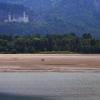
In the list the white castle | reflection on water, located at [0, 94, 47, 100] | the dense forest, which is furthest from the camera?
the white castle

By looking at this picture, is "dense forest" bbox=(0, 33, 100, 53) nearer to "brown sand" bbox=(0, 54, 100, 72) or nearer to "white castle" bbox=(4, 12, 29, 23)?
"brown sand" bbox=(0, 54, 100, 72)

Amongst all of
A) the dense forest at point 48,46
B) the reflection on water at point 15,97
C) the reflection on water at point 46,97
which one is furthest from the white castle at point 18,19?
the reflection on water at point 46,97

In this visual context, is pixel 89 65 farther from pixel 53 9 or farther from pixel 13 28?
pixel 53 9

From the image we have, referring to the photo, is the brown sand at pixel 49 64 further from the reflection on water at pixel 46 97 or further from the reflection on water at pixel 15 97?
the reflection on water at pixel 46 97

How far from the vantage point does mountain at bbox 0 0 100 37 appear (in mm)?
105250

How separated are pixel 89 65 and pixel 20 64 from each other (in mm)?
6075

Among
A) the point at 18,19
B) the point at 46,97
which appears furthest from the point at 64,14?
the point at 46,97

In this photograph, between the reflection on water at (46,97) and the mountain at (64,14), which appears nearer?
the reflection on water at (46,97)

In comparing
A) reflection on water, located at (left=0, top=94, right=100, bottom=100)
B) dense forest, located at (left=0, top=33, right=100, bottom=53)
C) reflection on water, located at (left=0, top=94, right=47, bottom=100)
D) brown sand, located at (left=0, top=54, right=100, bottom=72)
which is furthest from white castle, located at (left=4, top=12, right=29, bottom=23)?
reflection on water, located at (left=0, top=94, right=100, bottom=100)

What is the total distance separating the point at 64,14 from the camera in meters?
112

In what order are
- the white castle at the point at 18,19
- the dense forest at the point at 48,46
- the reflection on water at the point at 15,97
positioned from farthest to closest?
the white castle at the point at 18,19
the dense forest at the point at 48,46
the reflection on water at the point at 15,97

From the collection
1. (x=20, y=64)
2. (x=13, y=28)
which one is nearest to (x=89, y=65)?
(x=20, y=64)

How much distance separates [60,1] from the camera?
380 ft

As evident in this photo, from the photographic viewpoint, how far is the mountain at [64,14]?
10525cm
